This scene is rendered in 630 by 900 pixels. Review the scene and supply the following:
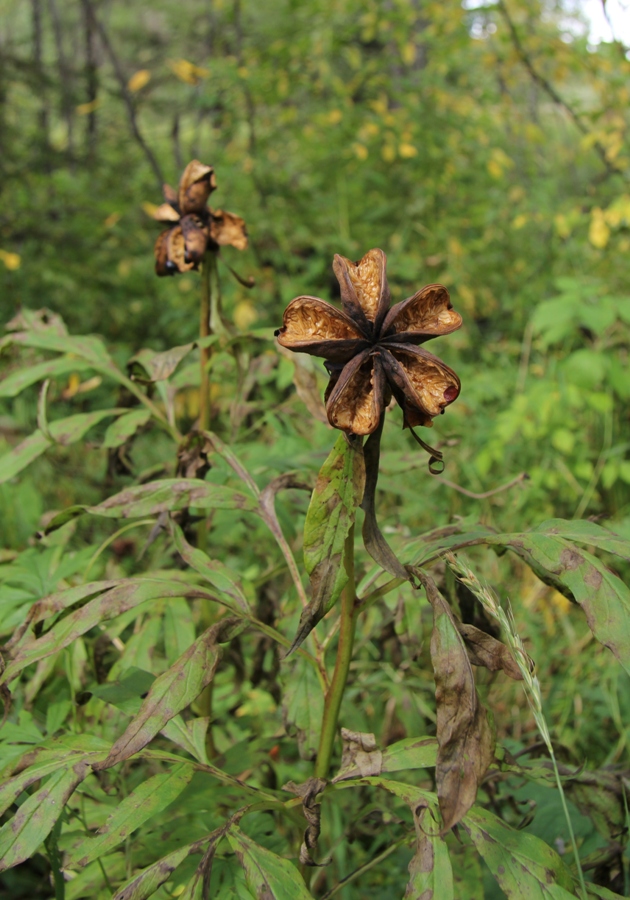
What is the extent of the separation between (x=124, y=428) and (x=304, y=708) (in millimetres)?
628

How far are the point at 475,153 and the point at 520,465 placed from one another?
2635 mm

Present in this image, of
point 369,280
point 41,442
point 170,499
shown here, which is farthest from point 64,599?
point 369,280

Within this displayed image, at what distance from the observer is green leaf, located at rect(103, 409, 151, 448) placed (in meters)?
1.37

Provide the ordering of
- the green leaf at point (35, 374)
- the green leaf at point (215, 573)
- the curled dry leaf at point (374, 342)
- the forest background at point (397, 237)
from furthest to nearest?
1. the forest background at point (397, 237)
2. the green leaf at point (35, 374)
3. the green leaf at point (215, 573)
4. the curled dry leaf at point (374, 342)

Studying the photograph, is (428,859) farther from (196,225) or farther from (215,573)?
(196,225)

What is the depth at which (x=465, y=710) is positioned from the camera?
762 millimetres

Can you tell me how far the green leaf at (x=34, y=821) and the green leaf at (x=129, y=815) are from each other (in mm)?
50

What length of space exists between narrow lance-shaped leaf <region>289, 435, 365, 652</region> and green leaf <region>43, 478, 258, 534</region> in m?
0.29

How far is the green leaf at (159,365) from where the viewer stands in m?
1.32

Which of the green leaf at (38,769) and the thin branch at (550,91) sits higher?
the thin branch at (550,91)

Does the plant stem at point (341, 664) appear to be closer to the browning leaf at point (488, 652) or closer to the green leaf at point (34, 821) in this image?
the browning leaf at point (488, 652)

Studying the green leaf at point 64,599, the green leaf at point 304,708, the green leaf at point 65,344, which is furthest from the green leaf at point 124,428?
the green leaf at point 304,708

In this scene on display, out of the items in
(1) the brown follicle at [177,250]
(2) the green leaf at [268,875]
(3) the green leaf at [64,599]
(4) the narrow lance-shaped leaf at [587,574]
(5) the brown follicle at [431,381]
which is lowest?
(2) the green leaf at [268,875]

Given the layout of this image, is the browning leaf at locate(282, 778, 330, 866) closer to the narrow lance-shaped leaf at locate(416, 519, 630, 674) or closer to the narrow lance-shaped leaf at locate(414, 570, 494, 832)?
the narrow lance-shaped leaf at locate(414, 570, 494, 832)
